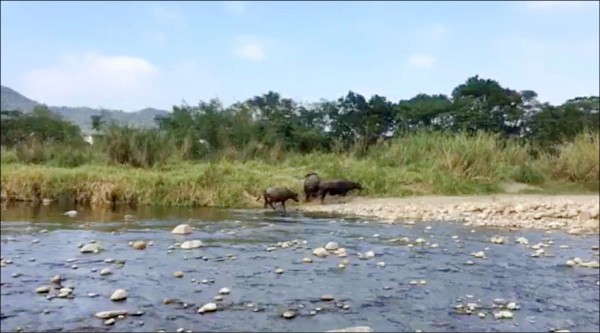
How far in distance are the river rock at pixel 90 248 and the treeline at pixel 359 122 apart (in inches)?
342

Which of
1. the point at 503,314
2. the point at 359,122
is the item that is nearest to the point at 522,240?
the point at 503,314

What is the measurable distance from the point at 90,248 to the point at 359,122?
59.3ft

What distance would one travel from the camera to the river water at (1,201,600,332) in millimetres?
4977

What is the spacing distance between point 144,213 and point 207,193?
89.3 inches

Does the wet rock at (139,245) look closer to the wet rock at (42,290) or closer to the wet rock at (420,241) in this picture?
the wet rock at (42,290)

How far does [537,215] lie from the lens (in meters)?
11.9

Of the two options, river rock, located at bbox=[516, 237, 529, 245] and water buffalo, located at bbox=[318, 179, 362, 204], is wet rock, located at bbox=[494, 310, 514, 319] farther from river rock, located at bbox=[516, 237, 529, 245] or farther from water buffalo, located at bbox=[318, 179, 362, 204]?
water buffalo, located at bbox=[318, 179, 362, 204]

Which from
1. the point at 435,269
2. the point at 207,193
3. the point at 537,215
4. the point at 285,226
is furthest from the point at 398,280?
the point at 207,193

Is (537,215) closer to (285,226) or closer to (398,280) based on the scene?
(285,226)

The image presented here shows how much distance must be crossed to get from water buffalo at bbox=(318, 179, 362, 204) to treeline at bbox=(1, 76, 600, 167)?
457 centimetres

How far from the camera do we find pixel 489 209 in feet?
40.9

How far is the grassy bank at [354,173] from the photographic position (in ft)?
35.4

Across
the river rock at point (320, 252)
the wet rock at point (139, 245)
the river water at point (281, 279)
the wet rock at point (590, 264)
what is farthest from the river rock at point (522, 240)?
the wet rock at point (139, 245)

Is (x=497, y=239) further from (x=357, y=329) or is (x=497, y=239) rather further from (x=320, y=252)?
(x=357, y=329)
